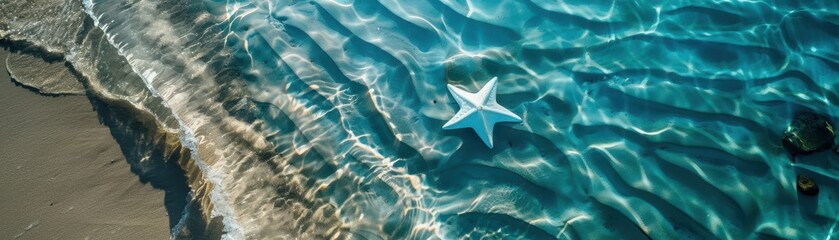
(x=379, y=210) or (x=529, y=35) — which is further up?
(x=529, y=35)

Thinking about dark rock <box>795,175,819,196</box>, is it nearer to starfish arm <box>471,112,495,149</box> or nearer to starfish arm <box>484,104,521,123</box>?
starfish arm <box>484,104,521,123</box>

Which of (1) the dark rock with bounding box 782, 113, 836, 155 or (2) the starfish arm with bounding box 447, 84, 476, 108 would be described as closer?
(1) the dark rock with bounding box 782, 113, 836, 155

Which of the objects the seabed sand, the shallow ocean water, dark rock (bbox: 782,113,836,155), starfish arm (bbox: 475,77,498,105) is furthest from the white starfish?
the seabed sand

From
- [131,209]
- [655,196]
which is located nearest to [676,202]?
[655,196]

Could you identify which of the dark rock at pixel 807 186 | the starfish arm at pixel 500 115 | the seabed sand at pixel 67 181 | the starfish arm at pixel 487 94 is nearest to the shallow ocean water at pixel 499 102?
the dark rock at pixel 807 186

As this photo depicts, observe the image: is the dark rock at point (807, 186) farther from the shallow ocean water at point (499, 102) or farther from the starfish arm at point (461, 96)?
the starfish arm at point (461, 96)

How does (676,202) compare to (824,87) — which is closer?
(676,202)

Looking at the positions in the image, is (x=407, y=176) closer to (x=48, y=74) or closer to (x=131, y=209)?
(x=131, y=209)
